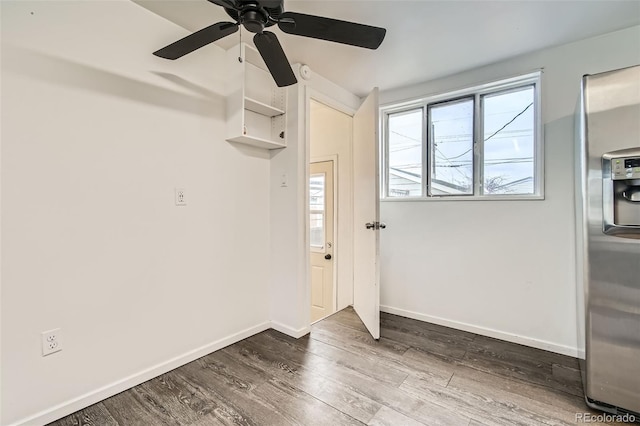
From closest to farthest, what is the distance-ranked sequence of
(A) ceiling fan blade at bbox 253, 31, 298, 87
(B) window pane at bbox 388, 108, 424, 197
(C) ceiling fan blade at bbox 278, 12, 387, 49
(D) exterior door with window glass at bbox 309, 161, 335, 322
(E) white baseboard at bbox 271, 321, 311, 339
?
(C) ceiling fan blade at bbox 278, 12, 387, 49, (A) ceiling fan blade at bbox 253, 31, 298, 87, (E) white baseboard at bbox 271, 321, 311, 339, (B) window pane at bbox 388, 108, 424, 197, (D) exterior door with window glass at bbox 309, 161, 335, 322

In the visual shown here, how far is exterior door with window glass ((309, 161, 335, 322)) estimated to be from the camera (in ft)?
11.2

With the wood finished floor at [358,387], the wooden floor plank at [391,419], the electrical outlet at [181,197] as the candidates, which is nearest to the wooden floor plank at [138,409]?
the wood finished floor at [358,387]

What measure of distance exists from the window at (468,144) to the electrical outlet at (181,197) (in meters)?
1.94

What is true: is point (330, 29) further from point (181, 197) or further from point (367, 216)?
point (367, 216)

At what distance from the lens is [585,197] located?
1627mm

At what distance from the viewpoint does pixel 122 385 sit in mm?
1754

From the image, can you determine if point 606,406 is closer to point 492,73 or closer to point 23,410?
point 492,73

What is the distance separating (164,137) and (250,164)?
27.9 inches

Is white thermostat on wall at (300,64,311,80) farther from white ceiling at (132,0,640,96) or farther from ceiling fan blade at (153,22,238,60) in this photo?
ceiling fan blade at (153,22,238,60)

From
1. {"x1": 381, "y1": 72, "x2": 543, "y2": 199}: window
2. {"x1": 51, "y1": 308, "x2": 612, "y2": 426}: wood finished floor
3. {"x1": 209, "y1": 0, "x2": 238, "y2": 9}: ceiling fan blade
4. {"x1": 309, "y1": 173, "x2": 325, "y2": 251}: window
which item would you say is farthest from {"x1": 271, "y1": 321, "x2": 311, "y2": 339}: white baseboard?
{"x1": 209, "y1": 0, "x2": 238, "y2": 9}: ceiling fan blade

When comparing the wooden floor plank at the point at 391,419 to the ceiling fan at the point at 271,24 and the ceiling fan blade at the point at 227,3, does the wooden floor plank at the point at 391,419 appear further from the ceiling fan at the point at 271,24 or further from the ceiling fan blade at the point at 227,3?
the ceiling fan blade at the point at 227,3

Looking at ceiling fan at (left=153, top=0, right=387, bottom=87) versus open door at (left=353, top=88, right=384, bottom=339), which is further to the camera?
open door at (left=353, top=88, right=384, bottom=339)

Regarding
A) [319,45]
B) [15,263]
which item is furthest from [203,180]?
[319,45]

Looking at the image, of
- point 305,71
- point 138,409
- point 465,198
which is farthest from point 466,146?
point 138,409
